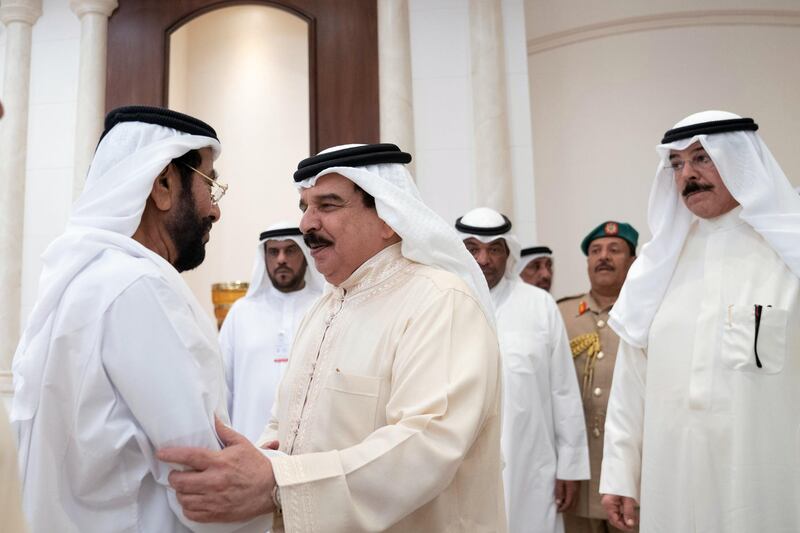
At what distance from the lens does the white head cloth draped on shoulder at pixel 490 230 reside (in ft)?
14.2

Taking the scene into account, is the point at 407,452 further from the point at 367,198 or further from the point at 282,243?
the point at 282,243

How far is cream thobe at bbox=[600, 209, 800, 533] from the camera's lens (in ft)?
7.73

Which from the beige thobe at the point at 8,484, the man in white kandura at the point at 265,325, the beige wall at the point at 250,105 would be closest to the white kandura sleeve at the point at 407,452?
the beige thobe at the point at 8,484

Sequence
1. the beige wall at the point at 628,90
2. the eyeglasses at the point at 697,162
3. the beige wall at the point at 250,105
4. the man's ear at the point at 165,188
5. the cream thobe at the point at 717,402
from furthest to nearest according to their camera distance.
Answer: the beige wall at the point at 250,105 < the beige wall at the point at 628,90 < the eyeglasses at the point at 697,162 < the cream thobe at the point at 717,402 < the man's ear at the point at 165,188

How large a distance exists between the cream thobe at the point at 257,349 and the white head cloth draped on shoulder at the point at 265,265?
4 cm

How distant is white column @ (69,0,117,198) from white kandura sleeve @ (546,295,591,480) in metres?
3.97

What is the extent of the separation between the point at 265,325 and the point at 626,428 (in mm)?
2273

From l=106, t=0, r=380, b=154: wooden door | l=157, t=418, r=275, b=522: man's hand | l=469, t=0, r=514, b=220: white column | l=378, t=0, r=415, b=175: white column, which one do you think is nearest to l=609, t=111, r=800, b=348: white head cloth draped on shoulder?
l=157, t=418, r=275, b=522: man's hand

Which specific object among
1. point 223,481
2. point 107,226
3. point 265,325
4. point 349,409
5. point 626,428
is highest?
point 107,226

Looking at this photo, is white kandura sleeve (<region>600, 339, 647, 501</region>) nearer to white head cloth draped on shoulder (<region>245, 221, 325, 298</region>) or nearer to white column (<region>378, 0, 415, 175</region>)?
white head cloth draped on shoulder (<region>245, 221, 325, 298</region>)

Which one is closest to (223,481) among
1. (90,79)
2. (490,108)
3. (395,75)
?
(490,108)

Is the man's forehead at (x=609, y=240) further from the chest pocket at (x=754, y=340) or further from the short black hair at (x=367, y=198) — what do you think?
the short black hair at (x=367, y=198)

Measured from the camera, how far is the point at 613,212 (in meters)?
6.81

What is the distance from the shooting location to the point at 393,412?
1.80 m
